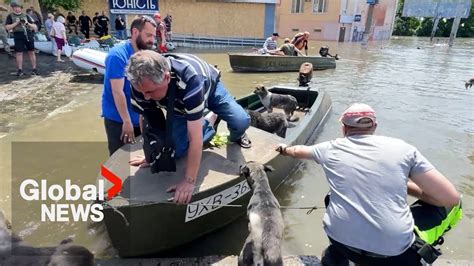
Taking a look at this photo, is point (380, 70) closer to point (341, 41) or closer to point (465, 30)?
point (341, 41)

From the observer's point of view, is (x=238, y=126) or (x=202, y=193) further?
(x=238, y=126)

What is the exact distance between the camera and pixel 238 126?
11.7 feet

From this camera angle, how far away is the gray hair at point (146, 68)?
7.68ft

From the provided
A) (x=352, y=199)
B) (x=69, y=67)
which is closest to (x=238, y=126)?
(x=352, y=199)

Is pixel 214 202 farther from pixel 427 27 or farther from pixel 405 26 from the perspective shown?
pixel 405 26

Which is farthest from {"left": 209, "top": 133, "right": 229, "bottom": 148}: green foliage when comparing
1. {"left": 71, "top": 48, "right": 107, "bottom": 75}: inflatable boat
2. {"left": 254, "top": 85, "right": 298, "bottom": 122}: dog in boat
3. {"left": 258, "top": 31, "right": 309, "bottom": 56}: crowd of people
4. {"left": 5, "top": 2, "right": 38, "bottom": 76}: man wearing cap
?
{"left": 258, "top": 31, "right": 309, "bottom": 56}: crowd of people

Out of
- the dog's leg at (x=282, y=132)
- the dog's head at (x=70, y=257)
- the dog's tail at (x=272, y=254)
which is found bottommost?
the dog's head at (x=70, y=257)

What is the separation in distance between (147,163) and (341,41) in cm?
3582

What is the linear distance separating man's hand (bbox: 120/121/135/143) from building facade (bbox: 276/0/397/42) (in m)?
35.0

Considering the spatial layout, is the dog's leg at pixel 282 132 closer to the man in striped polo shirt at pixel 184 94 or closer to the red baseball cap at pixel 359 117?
the man in striped polo shirt at pixel 184 94

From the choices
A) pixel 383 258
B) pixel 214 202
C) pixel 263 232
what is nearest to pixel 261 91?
pixel 214 202

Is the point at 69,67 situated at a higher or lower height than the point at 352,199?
lower

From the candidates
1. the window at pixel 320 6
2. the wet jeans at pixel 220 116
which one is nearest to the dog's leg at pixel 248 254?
the wet jeans at pixel 220 116

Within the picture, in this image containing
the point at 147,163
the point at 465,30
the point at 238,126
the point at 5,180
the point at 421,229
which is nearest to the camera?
the point at 421,229
